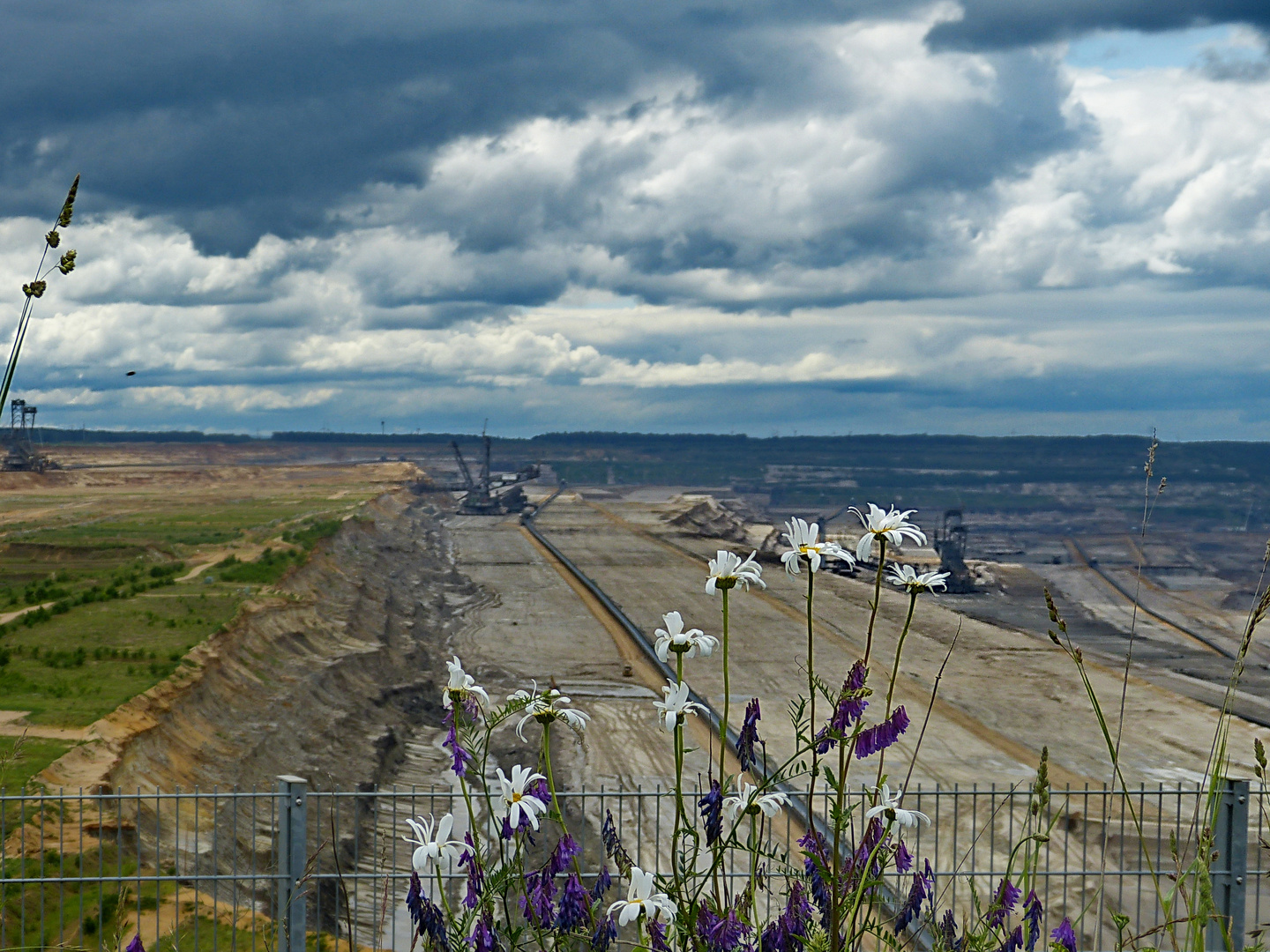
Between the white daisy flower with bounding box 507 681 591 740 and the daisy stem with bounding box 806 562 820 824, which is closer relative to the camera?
the daisy stem with bounding box 806 562 820 824

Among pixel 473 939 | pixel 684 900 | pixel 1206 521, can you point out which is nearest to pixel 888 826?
pixel 684 900

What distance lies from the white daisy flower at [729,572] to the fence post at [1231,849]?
460 cm

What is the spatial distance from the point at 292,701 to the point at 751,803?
26.4 m

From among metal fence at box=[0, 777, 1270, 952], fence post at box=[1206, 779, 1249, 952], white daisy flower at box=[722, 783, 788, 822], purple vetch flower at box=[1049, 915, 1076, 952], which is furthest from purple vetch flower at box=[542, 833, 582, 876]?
fence post at box=[1206, 779, 1249, 952]

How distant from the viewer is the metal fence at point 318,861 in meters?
6.80

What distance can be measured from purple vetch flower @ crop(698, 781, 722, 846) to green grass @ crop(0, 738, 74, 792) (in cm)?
1536

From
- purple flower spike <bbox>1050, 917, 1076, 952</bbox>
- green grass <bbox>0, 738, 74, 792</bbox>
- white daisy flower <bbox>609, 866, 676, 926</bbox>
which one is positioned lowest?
green grass <bbox>0, 738, 74, 792</bbox>

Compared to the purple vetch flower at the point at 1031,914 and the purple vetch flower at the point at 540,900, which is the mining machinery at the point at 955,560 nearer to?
the purple vetch flower at the point at 1031,914

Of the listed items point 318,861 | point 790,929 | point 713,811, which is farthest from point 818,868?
point 318,861

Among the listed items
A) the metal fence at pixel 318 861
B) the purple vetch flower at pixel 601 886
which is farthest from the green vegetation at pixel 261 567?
the purple vetch flower at pixel 601 886

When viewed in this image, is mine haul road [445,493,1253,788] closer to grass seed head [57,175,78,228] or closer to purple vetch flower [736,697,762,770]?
purple vetch flower [736,697,762,770]

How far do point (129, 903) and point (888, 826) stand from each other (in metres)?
11.8

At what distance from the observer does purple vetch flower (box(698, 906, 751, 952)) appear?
3.92 m

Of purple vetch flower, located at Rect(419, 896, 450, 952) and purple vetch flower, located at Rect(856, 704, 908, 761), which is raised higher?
purple vetch flower, located at Rect(856, 704, 908, 761)
